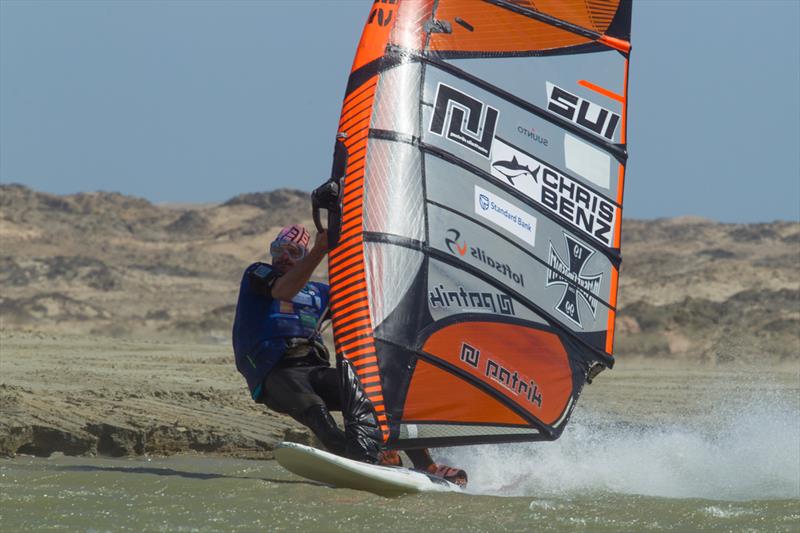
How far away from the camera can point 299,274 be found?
6070 mm

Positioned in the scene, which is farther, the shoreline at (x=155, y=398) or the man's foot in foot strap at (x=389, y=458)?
the shoreline at (x=155, y=398)

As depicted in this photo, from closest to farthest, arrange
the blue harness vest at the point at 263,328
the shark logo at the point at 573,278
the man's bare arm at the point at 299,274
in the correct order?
1. the man's bare arm at the point at 299,274
2. the blue harness vest at the point at 263,328
3. the shark logo at the point at 573,278

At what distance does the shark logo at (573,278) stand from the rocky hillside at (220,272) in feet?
39.3

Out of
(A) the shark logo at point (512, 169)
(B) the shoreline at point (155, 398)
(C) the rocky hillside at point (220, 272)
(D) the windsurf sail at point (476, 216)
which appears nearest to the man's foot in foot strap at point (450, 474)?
(D) the windsurf sail at point (476, 216)

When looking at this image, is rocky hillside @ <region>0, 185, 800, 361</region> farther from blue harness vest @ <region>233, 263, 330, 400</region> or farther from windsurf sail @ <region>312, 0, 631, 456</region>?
blue harness vest @ <region>233, 263, 330, 400</region>

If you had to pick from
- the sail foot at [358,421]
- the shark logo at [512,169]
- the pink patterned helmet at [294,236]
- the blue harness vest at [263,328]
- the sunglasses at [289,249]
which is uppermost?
the shark logo at [512,169]

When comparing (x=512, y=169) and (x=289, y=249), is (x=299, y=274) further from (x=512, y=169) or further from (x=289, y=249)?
(x=512, y=169)

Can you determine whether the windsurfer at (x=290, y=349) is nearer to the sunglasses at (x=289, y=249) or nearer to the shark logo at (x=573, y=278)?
the sunglasses at (x=289, y=249)

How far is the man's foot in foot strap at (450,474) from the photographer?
6.43m

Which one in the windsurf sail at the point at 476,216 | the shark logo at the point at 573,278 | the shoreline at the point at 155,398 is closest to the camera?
the windsurf sail at the point at 476,216

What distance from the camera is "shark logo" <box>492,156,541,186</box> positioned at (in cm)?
661

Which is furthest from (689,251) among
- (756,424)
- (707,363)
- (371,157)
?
(371,157)

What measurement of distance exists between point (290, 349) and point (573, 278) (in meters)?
1.60

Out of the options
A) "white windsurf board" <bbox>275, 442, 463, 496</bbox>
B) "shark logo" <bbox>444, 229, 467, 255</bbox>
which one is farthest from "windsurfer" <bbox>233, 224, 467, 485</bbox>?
"shark logo" <bbox>444, 229, 467, 255</bbox>
